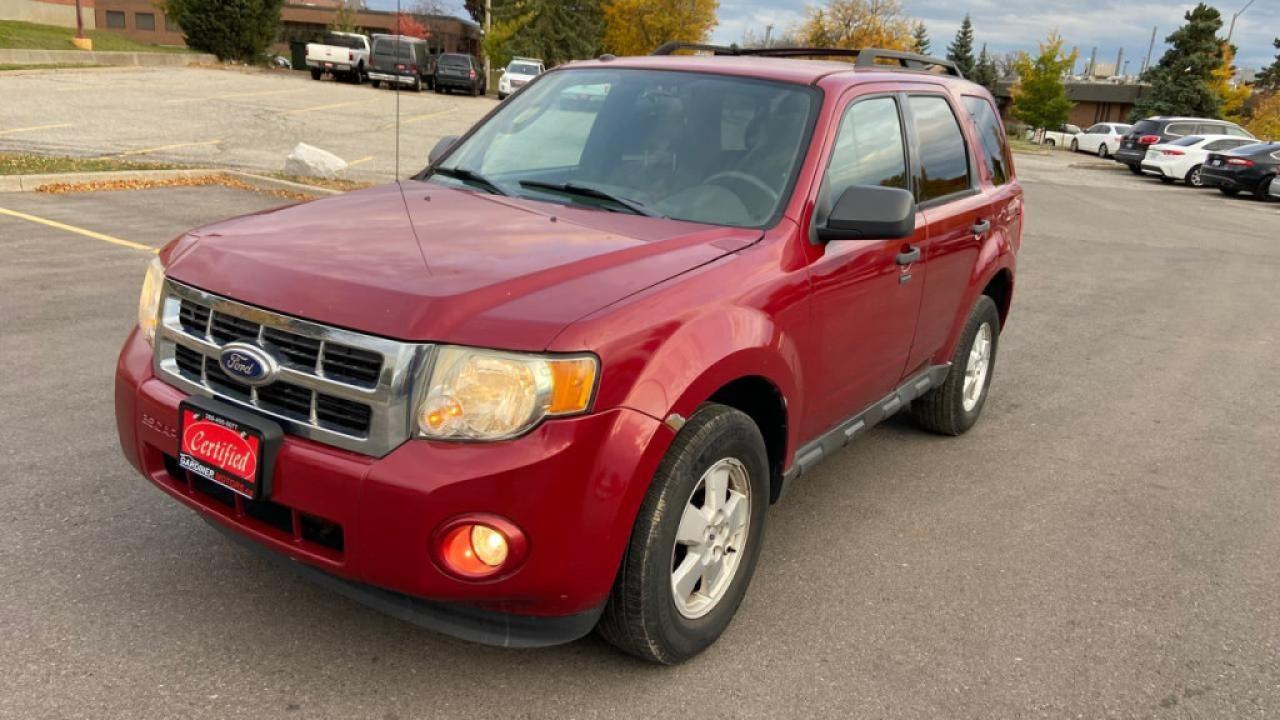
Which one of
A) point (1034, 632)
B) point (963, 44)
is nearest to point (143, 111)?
point (1034, 632)

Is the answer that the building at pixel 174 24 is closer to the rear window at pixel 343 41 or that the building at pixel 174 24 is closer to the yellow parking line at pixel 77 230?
the rear window at pixel 343 41

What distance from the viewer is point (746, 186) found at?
3.71 metres

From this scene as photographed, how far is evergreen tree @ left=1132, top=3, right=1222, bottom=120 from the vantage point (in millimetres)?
55750

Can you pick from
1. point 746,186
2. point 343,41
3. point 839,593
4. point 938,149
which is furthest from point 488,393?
point 343,41

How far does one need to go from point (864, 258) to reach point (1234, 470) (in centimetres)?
287

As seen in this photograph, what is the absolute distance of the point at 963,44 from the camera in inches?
3425

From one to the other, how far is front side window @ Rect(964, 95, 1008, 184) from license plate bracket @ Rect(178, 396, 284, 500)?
404 centimetres

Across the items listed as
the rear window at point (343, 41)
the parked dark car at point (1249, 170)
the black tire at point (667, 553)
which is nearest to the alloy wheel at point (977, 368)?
the black tire at point (667, 553)

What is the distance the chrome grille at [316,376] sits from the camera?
2582 millimetres

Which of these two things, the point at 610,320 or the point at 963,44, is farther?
the point at 963,44

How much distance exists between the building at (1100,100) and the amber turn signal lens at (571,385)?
82525 mm

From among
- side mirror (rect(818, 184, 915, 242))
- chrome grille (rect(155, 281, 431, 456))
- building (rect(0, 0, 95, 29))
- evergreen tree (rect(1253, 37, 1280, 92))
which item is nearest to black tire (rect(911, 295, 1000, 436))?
side mirror (rect(818, 184, 915, 242))

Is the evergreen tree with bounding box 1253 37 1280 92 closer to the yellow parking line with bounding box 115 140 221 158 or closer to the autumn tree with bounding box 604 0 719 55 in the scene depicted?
the autumn tree with bounding box 604 0 719 55

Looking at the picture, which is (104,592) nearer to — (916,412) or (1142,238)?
(916,412)
